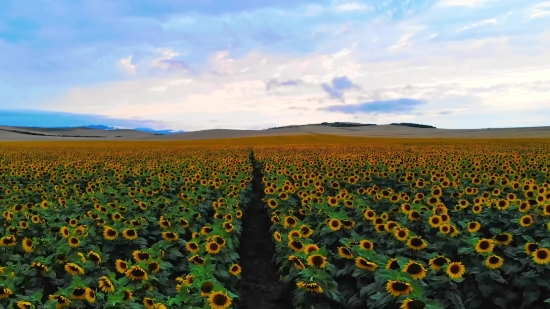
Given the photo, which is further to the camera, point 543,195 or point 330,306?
point 543,195

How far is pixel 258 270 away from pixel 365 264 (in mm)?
4802

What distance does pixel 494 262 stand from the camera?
5742 mm

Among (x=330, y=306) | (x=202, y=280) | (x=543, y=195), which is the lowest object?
(x=330, y=306)

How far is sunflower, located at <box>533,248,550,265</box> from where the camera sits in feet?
18.1

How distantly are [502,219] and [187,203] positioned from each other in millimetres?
6611

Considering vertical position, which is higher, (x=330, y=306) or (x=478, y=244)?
(x=478, y=244)

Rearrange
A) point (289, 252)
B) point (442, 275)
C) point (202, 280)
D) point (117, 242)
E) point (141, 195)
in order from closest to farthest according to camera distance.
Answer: point (202, 280), point (442, 275), point (289, 252), point (117, 242), point (141, 195)

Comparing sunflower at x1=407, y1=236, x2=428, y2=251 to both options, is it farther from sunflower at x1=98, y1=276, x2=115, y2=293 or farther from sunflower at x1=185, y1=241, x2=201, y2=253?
sunflower at x1=98, y1=276, x2=115, y2=293

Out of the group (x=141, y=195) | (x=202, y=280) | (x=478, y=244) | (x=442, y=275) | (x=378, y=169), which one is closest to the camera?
(x=202, y=280)

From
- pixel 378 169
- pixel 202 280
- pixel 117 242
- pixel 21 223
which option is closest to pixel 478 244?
pixel 202 280

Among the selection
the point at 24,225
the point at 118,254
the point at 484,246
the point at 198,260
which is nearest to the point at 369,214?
the point at 484,246

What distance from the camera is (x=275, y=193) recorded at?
12133 mm

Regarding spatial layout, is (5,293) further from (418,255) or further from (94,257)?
(418,255)

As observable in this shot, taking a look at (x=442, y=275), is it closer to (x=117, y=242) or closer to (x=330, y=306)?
(x=330, y=306)
